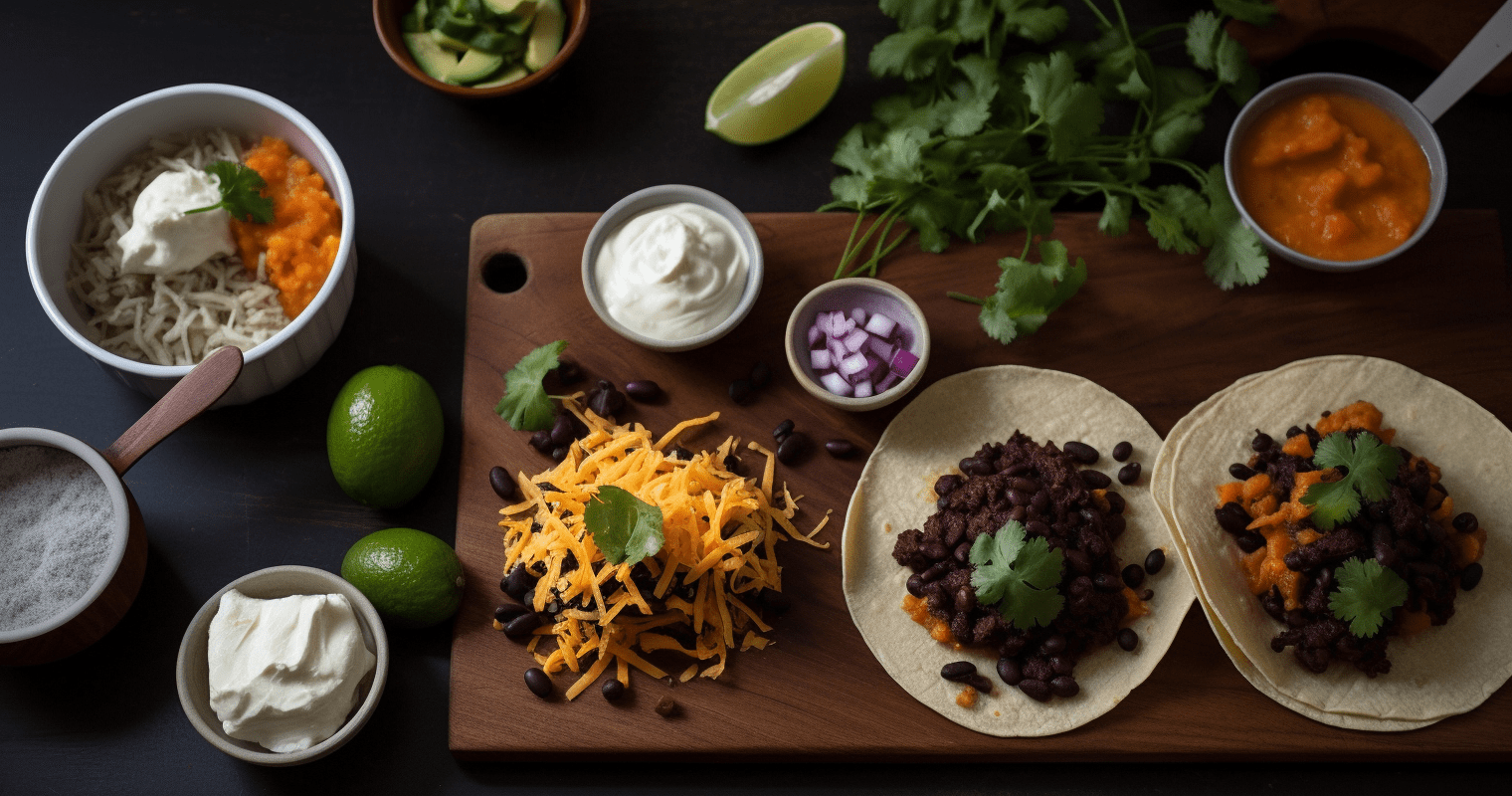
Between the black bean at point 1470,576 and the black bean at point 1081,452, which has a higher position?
the black bean at point 1081,452

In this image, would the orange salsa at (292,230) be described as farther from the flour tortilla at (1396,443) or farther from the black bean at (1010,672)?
the flour tortilla at (1396,443)

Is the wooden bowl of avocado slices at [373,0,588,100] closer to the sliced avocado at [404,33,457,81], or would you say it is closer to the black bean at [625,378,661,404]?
the sliced avocado at [404,33,457,81]

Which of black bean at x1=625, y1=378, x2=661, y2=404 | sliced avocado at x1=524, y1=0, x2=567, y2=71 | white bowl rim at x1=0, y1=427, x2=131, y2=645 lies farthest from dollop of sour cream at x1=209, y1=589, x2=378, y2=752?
sliced avocado at x1=524, y1=0, x2=567, y2=71

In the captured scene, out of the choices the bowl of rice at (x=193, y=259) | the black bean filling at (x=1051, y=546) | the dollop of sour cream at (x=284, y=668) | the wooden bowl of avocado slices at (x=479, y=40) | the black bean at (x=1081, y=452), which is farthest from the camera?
the wooden bowl of avocado slices at (x=479, y=40)

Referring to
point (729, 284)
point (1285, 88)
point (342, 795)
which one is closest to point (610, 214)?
point (729, 284)

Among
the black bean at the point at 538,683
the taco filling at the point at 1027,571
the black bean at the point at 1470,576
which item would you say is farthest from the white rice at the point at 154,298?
the black bean at the point at 1470,576
